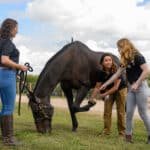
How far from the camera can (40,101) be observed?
9.32 m

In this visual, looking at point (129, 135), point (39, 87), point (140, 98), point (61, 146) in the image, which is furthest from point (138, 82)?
point (39, 87)

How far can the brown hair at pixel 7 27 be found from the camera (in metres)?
7.12

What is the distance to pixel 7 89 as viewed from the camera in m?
7.14

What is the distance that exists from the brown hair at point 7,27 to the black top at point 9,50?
0.29 feet

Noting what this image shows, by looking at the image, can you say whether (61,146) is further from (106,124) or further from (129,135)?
(106,124)

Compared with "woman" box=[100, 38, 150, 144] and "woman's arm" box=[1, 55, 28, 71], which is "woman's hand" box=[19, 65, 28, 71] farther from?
"woman" box=[100, 38, 150, 144]

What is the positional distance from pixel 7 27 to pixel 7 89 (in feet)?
3.40

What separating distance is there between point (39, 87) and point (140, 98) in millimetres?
2428

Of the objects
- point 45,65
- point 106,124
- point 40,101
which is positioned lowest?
point 106,124

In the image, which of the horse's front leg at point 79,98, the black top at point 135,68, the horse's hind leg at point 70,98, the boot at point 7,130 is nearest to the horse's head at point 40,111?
the horse's front leg at point 79,98

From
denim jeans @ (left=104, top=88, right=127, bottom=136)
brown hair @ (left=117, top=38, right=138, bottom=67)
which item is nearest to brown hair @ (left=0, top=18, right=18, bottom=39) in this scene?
brown hair @ (left=117, top=38, right=138, bottom=67)

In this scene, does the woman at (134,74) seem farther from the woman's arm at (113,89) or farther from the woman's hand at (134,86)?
the woman's arm at (113,89)

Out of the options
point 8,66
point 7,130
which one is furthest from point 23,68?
point 7,130

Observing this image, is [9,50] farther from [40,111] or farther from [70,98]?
[70,98]
